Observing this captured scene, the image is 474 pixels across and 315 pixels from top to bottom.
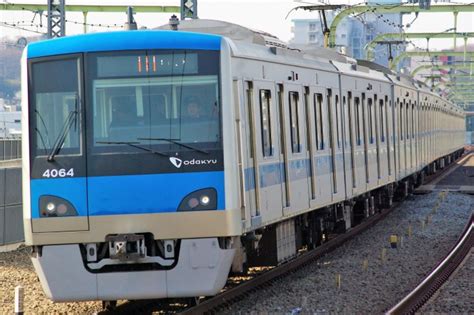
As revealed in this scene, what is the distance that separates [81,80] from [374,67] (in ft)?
45.9

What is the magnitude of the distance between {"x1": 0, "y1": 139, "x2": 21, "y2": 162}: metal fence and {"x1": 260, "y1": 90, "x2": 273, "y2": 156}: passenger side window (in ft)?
50.9

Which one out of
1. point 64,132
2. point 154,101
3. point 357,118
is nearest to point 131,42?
point 154,101

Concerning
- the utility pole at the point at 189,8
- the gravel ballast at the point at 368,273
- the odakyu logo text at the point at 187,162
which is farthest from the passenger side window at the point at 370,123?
the odakyu logo text at the point at 187,162

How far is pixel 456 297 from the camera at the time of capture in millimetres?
11789

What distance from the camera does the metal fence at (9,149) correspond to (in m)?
26.5

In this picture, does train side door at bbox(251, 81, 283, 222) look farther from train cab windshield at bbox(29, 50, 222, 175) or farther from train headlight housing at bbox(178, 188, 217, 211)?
train headlight housing at bbox(178, 188, 217, 211)

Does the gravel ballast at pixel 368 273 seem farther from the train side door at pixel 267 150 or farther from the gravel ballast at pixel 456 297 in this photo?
the train side door at pixel 267 150

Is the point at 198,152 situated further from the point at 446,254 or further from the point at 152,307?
the point at 446,254

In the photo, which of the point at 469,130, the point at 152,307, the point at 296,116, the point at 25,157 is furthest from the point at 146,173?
the point at 469,130

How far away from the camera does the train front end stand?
979cm

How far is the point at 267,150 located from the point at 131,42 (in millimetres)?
2441

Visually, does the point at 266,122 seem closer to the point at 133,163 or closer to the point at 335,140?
the point at 133,163

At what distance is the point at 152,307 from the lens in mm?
11086

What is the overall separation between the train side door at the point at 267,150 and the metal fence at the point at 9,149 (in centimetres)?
1529
